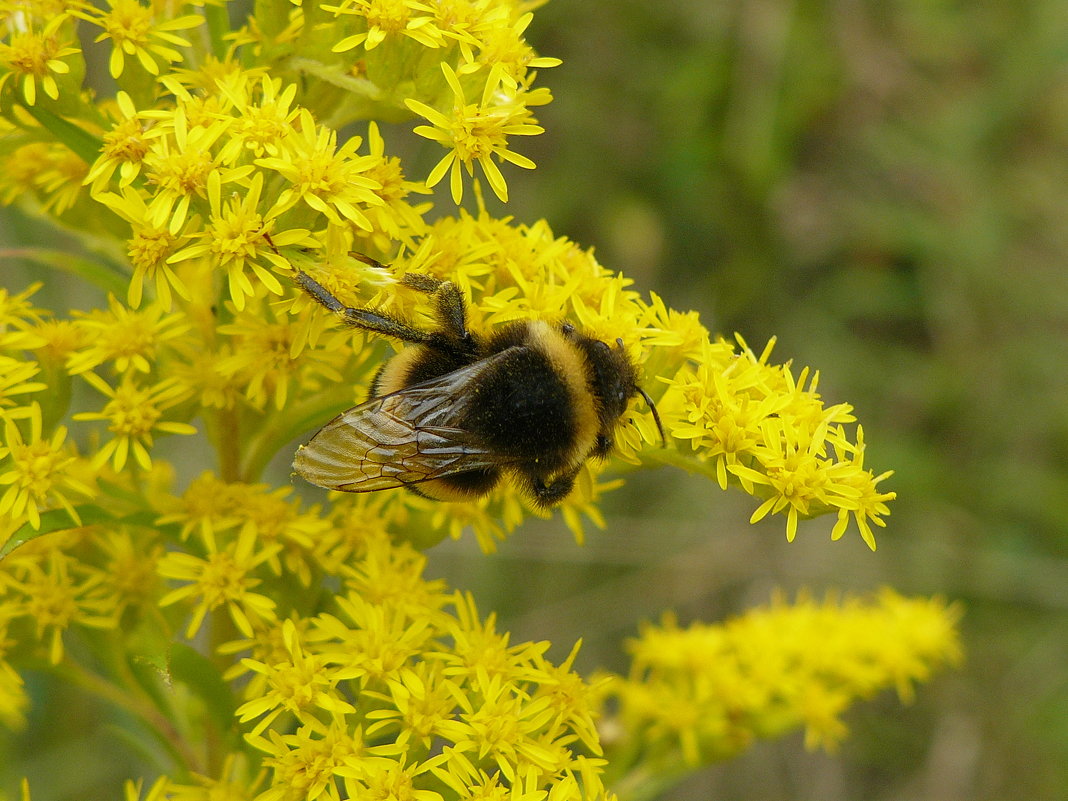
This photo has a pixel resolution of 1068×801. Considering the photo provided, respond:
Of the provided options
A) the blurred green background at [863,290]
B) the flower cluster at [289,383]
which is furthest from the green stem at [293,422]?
the blurred green background at [863,290]

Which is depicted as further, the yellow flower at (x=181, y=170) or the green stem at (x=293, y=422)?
the green stem at (x=293, y=422)

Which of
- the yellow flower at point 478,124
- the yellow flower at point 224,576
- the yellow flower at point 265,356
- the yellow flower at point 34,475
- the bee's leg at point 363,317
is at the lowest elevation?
the yellow flower at point 224,576

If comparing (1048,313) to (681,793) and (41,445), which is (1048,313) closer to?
(681,793)

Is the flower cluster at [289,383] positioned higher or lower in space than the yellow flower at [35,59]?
lower

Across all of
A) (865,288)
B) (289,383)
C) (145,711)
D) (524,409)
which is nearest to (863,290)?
(865,288)

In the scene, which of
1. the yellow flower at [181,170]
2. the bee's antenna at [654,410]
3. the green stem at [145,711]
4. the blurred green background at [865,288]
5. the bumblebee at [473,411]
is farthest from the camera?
A: the blurred green background at [865,288]

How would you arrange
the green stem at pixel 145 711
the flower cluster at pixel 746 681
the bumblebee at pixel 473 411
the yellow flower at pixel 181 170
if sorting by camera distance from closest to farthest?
the yellow flower at pixel 181 170, the bumblebee at pixel 473 411, the green stem at pixel 145 711, the flower cluster at pixel 746 681

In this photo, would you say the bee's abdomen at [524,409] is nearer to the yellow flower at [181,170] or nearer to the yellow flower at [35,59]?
the yellow flower at [181,170]
